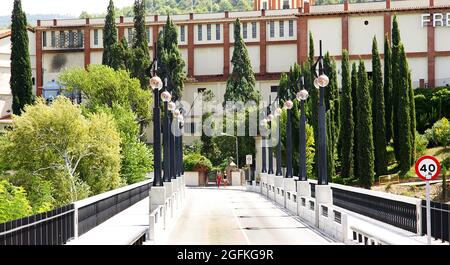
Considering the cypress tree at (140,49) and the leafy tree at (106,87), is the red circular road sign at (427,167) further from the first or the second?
the cypress tree at (140,49)

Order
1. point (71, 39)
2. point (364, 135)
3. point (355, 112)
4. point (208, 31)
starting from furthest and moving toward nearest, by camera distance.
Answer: point (71, 39) < point (208, 31) < point (355, 112) < point (364, 135)

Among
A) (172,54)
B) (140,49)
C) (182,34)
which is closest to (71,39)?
(182,34)

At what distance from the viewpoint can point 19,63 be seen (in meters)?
85.4

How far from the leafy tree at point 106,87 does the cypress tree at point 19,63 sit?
6.41m

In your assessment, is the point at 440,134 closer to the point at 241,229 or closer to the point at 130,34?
the point at 241,229

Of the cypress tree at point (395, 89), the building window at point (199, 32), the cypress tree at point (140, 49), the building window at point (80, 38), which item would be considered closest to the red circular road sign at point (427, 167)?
the cypress tree at point (395, 89)

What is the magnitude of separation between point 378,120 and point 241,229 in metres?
46.0

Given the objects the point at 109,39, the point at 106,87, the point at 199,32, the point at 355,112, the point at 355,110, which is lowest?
the point at 355,112

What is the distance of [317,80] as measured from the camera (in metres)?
33.3

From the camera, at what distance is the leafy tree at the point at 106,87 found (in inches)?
3565

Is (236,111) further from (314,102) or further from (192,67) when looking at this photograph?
(314,102)

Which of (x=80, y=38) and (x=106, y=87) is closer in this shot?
(x=106, y=87)

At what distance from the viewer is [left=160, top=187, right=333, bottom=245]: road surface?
28.1 m
